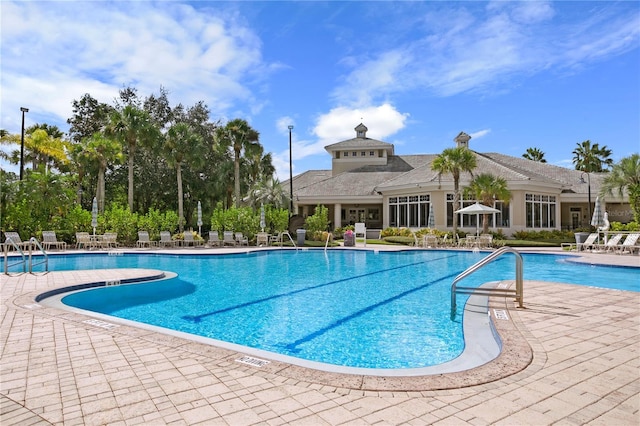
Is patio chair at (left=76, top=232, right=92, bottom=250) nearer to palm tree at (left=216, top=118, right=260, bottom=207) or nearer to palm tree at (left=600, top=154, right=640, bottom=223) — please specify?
palm tree at (left=216, top=118, right=260, bottom=207)

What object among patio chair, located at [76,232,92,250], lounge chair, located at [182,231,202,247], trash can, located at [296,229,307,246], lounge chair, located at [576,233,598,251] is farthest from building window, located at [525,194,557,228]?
patio chair, located at [76,232,92,250]

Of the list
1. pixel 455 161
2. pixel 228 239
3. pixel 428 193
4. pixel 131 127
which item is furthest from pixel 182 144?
pixel 455 161

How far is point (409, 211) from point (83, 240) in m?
20.0

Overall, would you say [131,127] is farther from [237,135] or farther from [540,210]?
[540,210]

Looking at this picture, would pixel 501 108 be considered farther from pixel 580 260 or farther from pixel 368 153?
pixel 368 153

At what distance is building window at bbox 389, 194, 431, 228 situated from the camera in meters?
27.8

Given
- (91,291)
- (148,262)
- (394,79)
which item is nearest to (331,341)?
(91,291)

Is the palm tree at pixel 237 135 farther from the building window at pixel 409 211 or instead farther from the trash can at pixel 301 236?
the building window at pixel 409 211

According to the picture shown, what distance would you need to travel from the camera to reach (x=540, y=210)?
27406 mm

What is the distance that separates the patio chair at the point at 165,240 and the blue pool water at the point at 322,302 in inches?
228

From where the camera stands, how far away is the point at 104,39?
1157cm

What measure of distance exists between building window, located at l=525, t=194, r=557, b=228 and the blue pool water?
10.8 m

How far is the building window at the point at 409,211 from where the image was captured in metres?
27.8

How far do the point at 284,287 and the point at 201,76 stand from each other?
11.5 m
